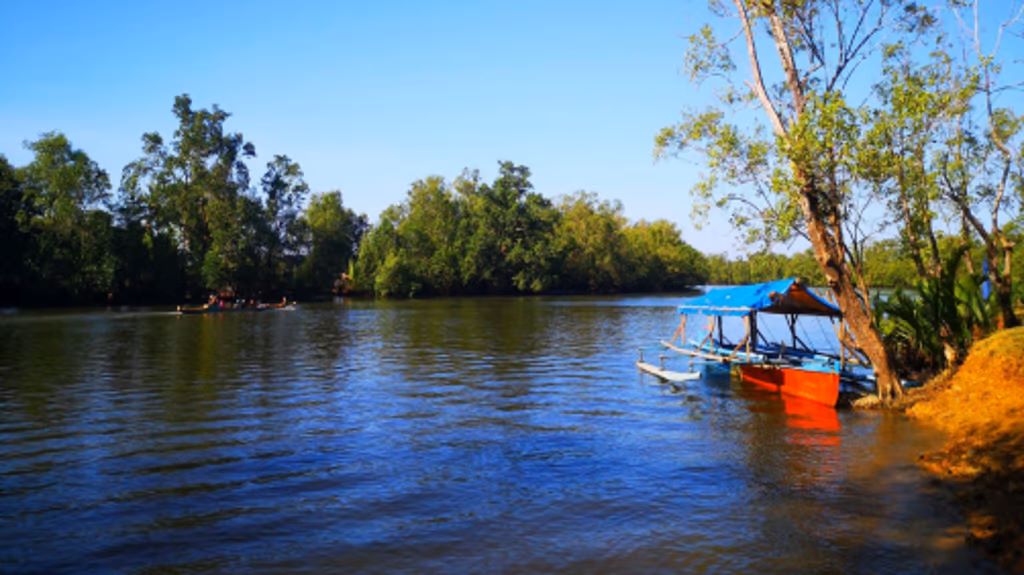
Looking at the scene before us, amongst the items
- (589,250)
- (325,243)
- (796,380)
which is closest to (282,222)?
(325,243)

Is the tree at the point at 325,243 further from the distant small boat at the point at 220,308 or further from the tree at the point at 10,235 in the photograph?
the tree at the point at 10,235

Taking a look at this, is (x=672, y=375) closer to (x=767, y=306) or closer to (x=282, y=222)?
(x=767, y=306)

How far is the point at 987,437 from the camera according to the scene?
40.3 ft

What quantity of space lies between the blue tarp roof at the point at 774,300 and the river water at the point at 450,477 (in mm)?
2545

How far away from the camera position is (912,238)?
63.5 ft

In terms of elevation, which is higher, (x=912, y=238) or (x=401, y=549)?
(x=912, y=238)

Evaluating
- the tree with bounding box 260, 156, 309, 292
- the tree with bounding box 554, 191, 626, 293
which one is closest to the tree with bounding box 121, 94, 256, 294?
the tree with bounding box 260, 156, 309, 292

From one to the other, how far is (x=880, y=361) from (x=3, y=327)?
161ft

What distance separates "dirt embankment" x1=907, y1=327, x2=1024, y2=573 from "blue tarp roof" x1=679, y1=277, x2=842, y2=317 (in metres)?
3.77

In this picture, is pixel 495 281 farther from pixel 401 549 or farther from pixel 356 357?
pixel 401 549

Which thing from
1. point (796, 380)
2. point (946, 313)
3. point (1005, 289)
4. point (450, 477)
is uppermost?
point (1005, 289)

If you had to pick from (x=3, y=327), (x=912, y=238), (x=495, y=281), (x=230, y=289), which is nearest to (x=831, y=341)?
(x=912, y=238)

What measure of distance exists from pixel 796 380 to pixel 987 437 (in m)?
7.10

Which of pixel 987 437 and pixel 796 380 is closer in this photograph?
pixel 987 437
